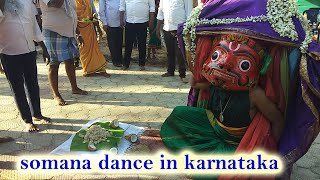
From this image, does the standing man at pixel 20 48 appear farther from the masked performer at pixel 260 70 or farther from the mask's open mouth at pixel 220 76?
the mask's open mouth at pixel 220 76

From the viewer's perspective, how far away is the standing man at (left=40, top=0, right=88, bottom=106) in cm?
450

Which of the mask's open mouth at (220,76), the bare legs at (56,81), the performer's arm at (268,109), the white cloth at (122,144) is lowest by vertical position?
the white cloth at (122,144)

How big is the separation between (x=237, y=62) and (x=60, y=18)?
110 inches

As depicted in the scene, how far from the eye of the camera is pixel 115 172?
321 centimetres

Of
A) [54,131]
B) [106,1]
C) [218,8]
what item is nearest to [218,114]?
[218,8]

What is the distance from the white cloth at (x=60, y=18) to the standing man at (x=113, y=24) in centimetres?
216

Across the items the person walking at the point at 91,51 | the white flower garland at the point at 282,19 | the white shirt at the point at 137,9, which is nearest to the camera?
the white flower garland at the point at 282,19

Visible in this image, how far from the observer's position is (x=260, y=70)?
275 centimetres

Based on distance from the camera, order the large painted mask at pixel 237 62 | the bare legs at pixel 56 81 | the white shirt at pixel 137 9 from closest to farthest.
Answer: the large painted mask at pixel 237 62, the bare legs at pixel 56 81, the white shirt at pixel 137 9

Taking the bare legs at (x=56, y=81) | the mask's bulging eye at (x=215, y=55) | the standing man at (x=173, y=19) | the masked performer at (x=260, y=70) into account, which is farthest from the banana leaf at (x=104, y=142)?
the standing man at (x=173, y=19)

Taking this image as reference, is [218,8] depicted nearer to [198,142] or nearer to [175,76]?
[198,142]

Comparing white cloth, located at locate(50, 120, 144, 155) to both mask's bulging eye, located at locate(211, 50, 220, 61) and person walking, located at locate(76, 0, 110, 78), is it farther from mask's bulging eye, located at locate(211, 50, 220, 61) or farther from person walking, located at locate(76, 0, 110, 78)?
person walking, located at locate(76, 0, 110, 78)

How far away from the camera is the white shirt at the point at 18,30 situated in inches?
139

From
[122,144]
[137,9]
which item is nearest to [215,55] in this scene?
[122,144]
